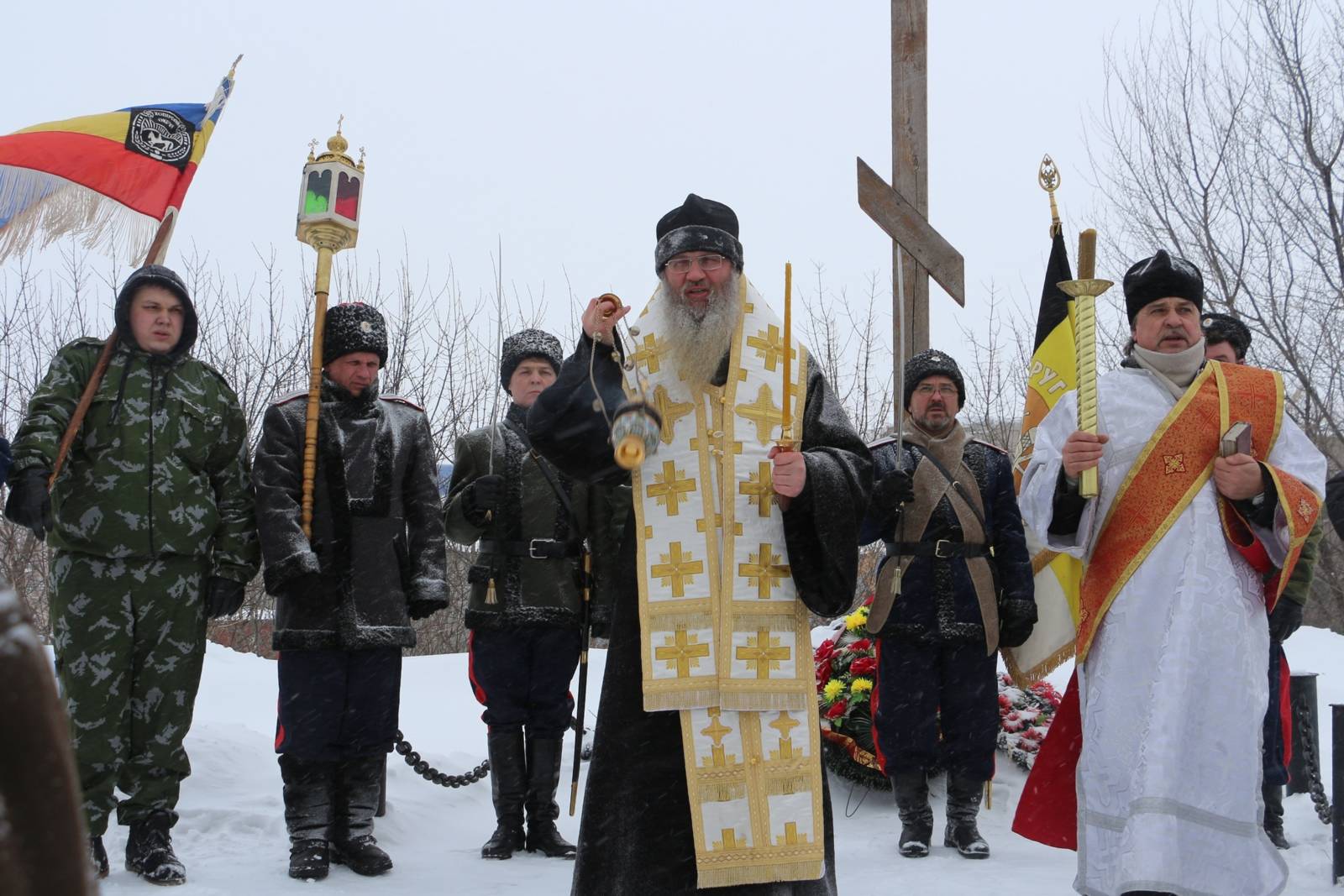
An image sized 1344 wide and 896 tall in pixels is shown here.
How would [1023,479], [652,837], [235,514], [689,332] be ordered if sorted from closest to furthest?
[652,837] < [689,332] < [1023,479] < [235,514]

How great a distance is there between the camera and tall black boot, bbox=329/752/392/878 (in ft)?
17.1

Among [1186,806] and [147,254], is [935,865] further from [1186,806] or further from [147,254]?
[147,254]

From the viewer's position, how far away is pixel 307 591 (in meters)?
5.15

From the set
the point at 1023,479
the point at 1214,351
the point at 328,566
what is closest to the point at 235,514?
the point at 328,566

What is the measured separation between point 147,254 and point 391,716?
7.36ft

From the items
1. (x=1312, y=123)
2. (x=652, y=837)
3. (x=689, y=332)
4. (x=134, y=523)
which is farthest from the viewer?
(x=1312, y=123)

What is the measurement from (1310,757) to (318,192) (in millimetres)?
5456

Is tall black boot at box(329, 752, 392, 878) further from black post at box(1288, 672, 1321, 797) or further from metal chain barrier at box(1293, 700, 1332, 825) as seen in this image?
black post at box(1288, 672, 1321, 797)

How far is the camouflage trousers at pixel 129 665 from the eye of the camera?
466cm

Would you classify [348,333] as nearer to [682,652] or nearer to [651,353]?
[651,353]

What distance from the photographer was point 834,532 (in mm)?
3756

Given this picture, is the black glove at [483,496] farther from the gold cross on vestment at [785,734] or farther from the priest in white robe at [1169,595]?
the priest in white robe at [1169,595]

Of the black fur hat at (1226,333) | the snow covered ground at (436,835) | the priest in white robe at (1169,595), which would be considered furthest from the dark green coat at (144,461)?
the black fur hat at (1226,333)

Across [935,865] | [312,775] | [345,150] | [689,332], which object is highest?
[345,150]
